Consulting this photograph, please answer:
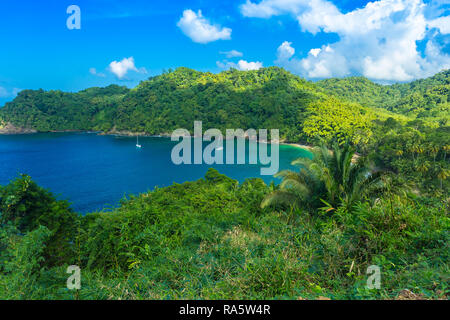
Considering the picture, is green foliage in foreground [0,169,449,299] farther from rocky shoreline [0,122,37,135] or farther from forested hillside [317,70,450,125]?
rocky shoreline [0,122,37,135]

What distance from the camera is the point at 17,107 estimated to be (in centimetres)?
8950

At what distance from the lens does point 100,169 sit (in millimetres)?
39906

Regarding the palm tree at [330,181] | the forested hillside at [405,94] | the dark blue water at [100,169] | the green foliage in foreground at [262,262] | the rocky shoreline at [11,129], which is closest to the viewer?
the green foliage in foreground at [262,262]

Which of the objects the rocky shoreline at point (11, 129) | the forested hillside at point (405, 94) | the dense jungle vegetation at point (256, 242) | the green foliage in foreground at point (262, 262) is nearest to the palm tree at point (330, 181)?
the dense jungle vegetation at point (256, 242)

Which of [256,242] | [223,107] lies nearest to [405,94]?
[223,107]

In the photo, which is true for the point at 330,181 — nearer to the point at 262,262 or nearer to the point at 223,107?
the point at 262,262

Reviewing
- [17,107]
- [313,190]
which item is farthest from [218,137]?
[17,107]

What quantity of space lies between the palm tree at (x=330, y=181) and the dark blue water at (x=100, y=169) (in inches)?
761

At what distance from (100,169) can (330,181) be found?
40.7m

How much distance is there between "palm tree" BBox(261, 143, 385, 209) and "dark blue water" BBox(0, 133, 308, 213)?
19.3 meters

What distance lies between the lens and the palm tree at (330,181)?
6.12 metres

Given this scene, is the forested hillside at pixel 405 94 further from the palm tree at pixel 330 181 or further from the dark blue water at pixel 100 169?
the palm tree at pixel 330 181

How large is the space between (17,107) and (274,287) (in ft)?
384

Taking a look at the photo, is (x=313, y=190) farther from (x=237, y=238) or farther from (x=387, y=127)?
(x=387, y=127)
